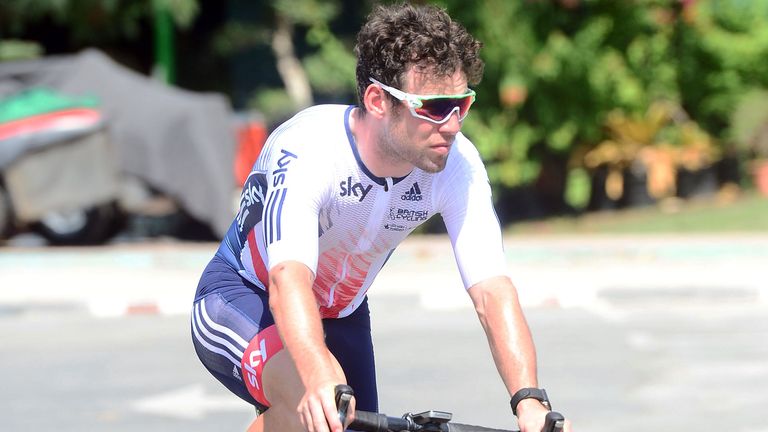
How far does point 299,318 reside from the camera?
132 inches

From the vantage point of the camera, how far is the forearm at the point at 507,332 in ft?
11.5

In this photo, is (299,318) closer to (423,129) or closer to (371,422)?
(371,422)

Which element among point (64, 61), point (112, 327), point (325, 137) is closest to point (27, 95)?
point (64, 61)

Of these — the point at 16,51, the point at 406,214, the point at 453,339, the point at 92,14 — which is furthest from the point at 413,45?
the point at 92,14

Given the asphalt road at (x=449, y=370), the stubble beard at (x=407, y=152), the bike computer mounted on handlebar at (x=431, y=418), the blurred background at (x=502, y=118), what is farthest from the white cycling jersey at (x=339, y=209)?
the blurred background at (x=502, y=118)

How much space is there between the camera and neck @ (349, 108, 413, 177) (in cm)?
366

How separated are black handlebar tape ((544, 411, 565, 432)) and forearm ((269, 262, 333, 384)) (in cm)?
50

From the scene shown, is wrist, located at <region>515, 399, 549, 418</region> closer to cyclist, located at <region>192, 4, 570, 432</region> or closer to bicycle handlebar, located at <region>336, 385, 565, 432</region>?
cyclist, located at <region>192, 4, 570, 432</region>

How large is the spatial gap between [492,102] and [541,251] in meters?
4.07

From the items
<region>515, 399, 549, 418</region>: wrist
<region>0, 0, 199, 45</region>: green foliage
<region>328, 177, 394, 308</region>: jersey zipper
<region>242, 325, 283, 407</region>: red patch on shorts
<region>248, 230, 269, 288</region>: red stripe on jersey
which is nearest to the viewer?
<region>515, 399, 549, 418</region>: wrist

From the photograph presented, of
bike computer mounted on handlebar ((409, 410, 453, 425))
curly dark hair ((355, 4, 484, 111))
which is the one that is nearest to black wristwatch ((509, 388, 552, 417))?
bike computer mounted on handlebar ((409, 410, 453, 425))

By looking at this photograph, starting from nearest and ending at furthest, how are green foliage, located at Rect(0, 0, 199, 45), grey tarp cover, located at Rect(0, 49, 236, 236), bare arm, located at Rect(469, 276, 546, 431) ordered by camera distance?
bare arm, located at Rect(469, 276, 546, 431) → grey tarp cover, located at Rect(0, 49, 236, 236) → green foliage, located at Rect(0, 0, 199, 45)

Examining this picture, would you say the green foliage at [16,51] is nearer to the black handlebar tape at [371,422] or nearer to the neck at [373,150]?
the neck at [373,150]

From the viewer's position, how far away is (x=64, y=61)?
18.3 m
